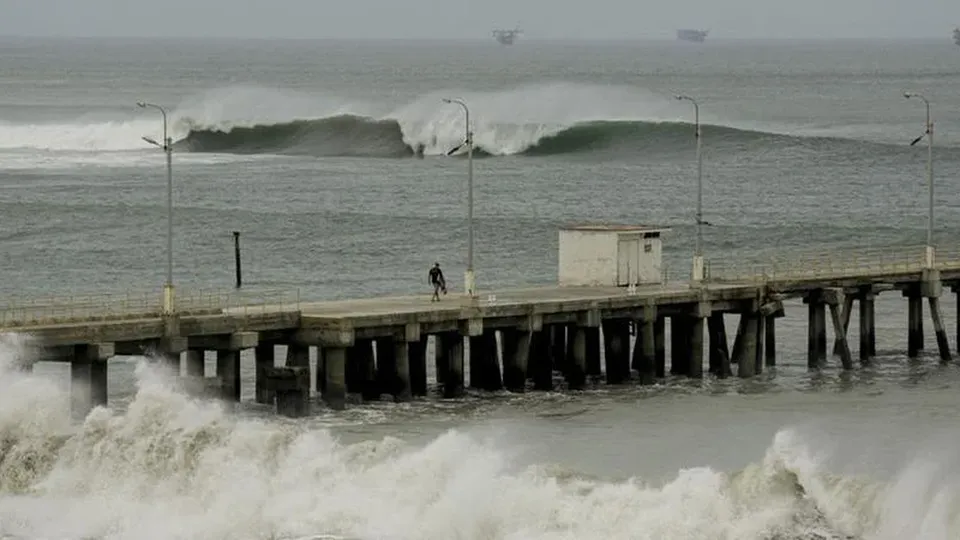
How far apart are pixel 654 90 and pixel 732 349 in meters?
140

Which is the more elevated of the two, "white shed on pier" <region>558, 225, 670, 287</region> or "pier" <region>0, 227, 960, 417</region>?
"white shed on pier" <region>558, 225, 670, 287</region>

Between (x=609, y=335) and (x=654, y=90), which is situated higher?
(x=654, y=90)

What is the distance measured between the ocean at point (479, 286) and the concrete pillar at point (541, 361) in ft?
2.37

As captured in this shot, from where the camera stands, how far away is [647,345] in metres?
Result: 47.6

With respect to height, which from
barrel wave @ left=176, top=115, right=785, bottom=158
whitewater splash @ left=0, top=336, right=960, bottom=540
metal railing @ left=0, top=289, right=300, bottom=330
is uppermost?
barrel wave @ left=176, top=115, right=785, bottom=158

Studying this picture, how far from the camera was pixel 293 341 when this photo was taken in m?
43.8

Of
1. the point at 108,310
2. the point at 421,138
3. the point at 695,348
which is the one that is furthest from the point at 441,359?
the point at 421,138

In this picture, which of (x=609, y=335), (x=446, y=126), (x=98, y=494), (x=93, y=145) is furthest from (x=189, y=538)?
(x=93, y=145)

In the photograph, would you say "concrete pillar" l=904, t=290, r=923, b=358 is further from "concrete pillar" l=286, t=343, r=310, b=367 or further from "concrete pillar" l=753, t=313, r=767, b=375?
"concrete pillar" l=286, t=343, r=310, b=367

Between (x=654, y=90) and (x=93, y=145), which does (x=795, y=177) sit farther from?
(x=654, y=90)

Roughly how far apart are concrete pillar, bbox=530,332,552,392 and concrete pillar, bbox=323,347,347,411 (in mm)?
4600

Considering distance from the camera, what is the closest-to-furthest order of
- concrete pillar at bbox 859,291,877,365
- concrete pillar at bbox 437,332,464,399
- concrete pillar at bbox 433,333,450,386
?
concrete pillar at bbox 437,332,464,399, concrete pillar at bbox 433,333,450,386, concrete pillar at bbox 859,291,877,365

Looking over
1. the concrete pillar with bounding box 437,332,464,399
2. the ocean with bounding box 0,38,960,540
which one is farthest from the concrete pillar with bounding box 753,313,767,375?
the concrete pillar with bounding box 437,332,464,399

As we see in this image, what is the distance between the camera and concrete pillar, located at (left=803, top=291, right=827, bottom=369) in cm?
5059
